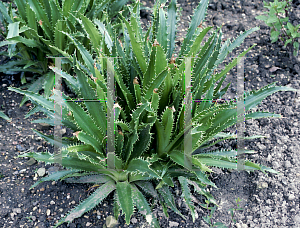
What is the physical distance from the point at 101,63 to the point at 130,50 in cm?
23

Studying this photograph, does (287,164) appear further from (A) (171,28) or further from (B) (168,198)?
(A) (171,28)

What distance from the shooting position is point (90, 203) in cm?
165

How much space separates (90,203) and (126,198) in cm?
20

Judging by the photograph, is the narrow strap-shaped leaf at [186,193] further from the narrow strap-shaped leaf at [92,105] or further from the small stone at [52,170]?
the small stone at [52,170]

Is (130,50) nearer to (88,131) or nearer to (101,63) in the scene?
(101,63)

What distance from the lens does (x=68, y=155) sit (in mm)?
1619

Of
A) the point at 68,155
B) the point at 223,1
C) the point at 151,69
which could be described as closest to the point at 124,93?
the point at 151,69

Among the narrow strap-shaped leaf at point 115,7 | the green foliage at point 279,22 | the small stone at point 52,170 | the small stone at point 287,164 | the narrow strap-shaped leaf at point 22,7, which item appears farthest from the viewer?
the narrow strap-shaped leaf at point 115,7

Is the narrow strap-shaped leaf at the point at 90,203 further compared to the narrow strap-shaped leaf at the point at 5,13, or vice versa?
the narrow strap-shaped leaf at the point at 5,13

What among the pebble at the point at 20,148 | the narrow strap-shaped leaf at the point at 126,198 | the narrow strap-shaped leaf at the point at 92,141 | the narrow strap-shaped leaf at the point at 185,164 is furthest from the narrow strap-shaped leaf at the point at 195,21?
the pebble at the point at 20,148

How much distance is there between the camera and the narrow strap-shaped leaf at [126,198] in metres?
1.54

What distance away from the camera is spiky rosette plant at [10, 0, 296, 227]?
1.60m

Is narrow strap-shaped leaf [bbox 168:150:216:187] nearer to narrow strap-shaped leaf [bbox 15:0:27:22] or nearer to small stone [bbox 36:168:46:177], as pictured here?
small stone [bbox 36:168:46:177]

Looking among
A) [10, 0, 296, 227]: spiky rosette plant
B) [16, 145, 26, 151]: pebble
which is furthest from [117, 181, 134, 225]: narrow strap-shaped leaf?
[16, 145, 26, 151]: pebble
